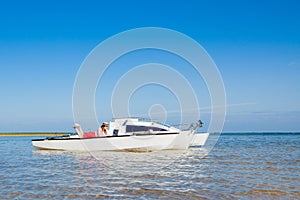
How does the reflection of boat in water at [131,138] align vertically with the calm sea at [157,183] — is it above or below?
above

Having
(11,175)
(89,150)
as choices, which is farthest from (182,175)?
(89,150)

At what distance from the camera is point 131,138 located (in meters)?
22.1

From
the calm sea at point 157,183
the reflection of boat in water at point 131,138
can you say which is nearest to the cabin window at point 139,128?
the reflection of boat in water at point 131,138

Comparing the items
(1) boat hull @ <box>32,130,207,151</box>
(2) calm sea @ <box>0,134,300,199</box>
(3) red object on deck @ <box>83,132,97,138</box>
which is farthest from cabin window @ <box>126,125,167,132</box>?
(2) calm sea @ <box>0,134,300,199</box>

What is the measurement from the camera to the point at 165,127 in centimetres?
2352

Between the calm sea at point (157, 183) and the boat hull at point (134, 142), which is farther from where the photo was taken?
the boat hull at point (134, 142)

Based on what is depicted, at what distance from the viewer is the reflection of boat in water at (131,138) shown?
2234 cm

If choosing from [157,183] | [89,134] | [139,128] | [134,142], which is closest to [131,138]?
[134,142]

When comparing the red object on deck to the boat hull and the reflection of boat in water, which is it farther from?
the boat hull

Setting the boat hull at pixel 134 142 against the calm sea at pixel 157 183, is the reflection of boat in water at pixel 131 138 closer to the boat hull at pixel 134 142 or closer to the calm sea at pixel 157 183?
the boat hull at pixel 134 142

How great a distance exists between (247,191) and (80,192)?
467 cm

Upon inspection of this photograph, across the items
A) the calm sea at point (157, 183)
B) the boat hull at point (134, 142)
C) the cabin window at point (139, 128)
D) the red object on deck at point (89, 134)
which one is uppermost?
the cabin window at point (139, 128)

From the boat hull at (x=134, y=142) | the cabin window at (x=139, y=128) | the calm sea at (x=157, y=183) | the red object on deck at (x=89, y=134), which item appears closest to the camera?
the calm sea at (x=157, y=183)

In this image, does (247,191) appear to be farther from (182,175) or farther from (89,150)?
(89,150)
